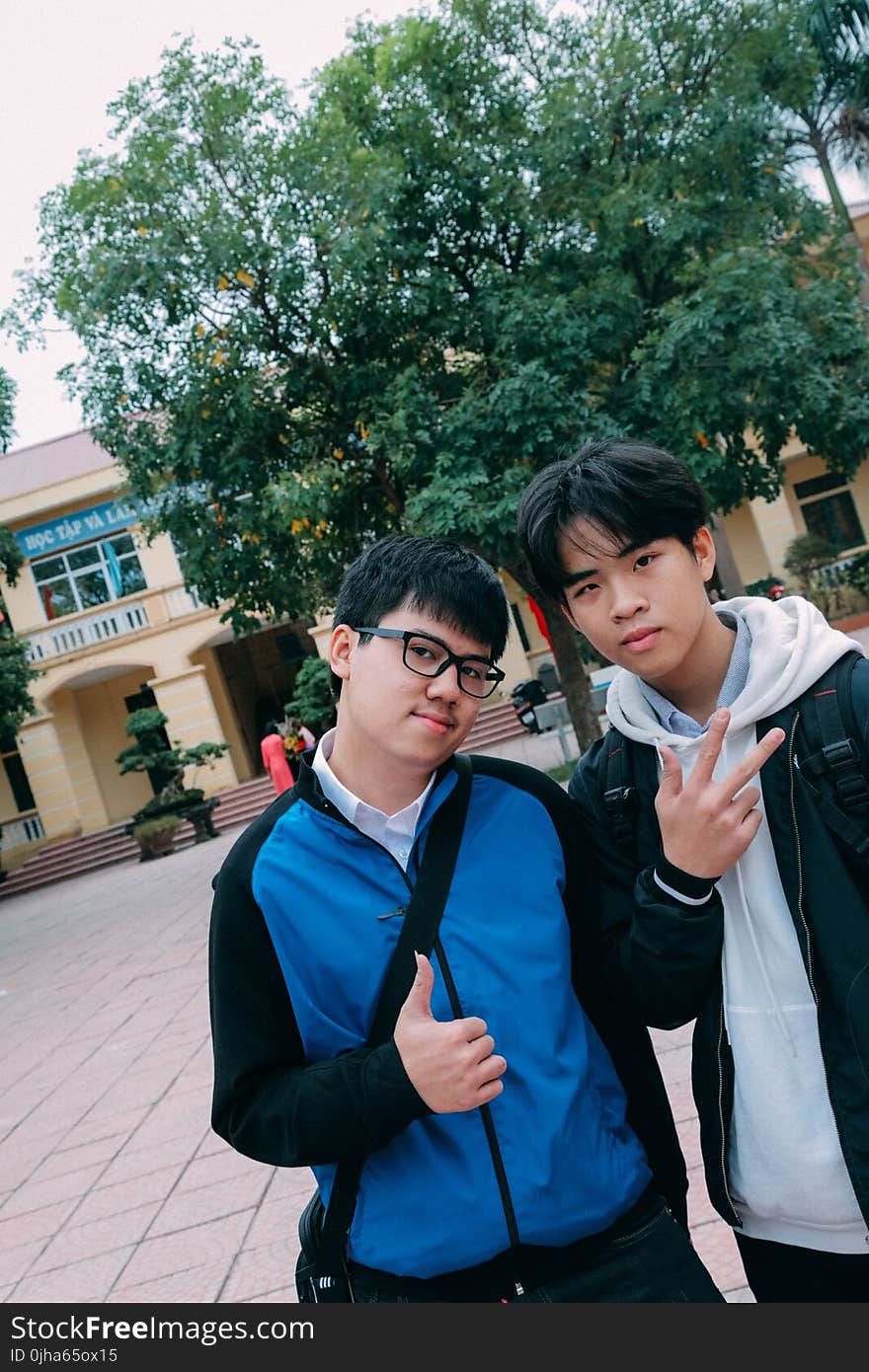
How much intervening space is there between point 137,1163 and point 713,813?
3765 mm

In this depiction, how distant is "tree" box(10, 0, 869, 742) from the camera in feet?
28.2

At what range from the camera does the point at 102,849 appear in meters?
22.2

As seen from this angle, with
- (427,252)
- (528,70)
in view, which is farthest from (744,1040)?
(528,70)

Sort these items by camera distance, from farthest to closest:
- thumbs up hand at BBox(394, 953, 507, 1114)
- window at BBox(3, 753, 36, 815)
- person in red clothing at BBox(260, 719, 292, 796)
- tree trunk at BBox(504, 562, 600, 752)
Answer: window at BBox(3, 753, 36, 815)
person in red clothing at BBox(260, 719, 292, 796)
tree trunk at BBox(504, 562, 600, 752)
thumbs up hand at BBox(394, 953, 507, 1114)

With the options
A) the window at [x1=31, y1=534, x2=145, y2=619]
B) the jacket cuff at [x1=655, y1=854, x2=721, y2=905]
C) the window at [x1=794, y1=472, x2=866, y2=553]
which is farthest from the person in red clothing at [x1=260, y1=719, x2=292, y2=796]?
the window at [x1=794, y1=472, x2=866, y2=553]

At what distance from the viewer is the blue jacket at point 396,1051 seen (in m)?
1.31

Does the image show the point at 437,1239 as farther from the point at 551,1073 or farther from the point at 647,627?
the point at 647,627

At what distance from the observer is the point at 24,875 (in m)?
22.0

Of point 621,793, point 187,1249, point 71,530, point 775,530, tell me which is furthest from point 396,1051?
point 71,530

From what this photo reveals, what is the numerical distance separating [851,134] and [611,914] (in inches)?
823

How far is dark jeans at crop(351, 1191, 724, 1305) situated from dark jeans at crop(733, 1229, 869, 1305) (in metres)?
→ 0.13

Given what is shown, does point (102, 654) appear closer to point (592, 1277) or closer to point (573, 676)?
point (573, 676)

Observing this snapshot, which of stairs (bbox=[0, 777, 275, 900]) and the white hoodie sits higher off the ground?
stairs (bbox=[0, 777, 275, 900])

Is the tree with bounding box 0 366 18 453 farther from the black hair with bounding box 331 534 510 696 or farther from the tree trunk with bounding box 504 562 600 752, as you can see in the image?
the black hair with bounding box 331 534 510 696
